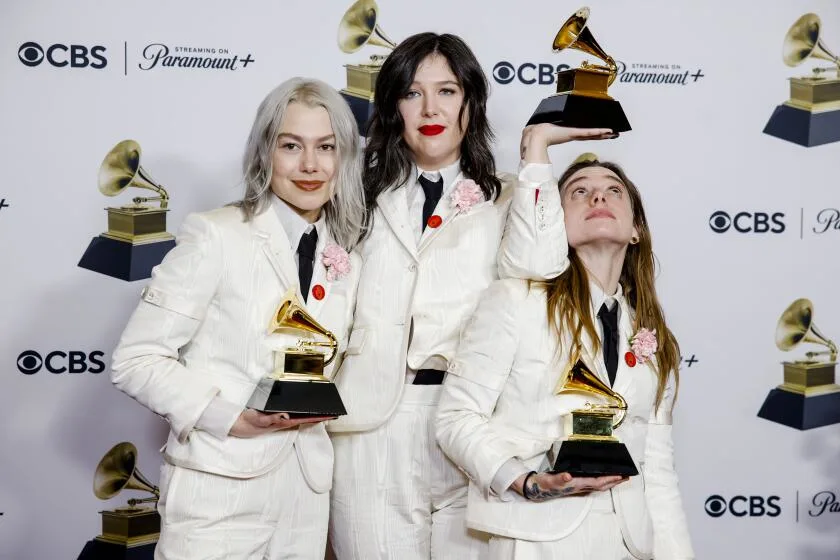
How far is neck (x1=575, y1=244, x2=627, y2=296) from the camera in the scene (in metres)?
2.64

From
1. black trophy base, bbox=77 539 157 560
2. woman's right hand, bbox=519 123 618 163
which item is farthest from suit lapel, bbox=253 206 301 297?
black trophy base, bbox=77 539 157 560

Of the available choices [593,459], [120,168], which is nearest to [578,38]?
[593,459]

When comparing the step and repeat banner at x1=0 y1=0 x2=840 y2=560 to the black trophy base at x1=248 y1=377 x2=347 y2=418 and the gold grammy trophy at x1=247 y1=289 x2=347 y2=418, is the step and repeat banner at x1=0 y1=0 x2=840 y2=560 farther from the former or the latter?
the black trophy base at x1=248 y1=377 x2=347 y2=418

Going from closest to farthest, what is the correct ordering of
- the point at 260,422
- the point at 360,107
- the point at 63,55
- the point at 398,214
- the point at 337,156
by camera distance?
the point at 260,422
the point at 337,156
the point at 398,214
the point at 63,55
the point at 360,107

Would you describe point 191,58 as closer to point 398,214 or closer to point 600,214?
point 398,214

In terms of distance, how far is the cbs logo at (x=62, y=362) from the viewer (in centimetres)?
356

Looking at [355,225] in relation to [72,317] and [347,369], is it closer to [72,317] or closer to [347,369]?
[347,369]

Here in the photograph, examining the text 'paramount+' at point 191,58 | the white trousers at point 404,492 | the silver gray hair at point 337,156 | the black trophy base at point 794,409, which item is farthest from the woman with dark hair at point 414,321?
the black trophy base at point 794,409

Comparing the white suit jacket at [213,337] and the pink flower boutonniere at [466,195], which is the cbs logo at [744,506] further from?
the white suit jacket at [213,337]

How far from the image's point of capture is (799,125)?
380 cm

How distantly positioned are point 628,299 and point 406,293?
1.91ft

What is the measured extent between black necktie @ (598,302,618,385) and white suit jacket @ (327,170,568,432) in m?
0.28

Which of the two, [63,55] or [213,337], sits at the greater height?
[63,55]

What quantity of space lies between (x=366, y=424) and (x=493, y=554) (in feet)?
1.54
